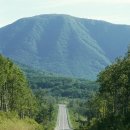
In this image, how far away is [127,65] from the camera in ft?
230

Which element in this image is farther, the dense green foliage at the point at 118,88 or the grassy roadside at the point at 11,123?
the dense green foliage at the point at 118,88

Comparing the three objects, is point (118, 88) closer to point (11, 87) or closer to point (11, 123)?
point (11, 123)

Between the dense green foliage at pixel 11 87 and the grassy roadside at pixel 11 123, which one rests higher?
the dense green foliage at pixel 11 87

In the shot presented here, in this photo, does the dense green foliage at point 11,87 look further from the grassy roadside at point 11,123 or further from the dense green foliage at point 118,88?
the dense green foliage at point 118,88

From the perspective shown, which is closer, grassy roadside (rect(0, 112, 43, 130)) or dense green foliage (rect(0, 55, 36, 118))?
grassy roadside (rect(0, 112, 43, 130))

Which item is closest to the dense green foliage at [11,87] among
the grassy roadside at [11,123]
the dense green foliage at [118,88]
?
the grassy roadside at [11,123]

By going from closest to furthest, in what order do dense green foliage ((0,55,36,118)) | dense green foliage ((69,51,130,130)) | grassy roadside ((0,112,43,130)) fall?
1. grassy roadside ((0,112,43,130))
2. dense green foliage ((69,51,130,130))
3. dense green foliage ((0,55,36,118))

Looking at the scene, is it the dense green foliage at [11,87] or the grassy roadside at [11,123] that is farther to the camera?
the dense green foliage at [11,87]

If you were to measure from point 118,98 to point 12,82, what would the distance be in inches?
1085

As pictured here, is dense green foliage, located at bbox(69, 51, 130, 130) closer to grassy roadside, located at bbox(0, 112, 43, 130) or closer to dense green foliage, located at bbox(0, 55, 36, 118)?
grassy roadside, located at bbox(0, 112, 43, 130)

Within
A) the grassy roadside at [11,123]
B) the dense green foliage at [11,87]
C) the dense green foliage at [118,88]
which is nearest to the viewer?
the grassy roadside at [11,123]

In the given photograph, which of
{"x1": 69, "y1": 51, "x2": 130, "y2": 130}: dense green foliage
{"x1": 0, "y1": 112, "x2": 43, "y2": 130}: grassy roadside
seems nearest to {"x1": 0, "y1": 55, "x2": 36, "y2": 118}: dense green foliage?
{"x1": 0, "y1": 112, "x2": 43, "y2": 130}: grassy roadside

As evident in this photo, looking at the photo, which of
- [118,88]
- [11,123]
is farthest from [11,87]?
[11,123]

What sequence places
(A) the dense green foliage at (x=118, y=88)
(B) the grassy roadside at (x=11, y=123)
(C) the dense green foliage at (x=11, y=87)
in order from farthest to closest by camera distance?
(C) the dense green foliage at (x=11, y=87)
(A) the dense green foliage at (x=118, y=88)
(B) the grassy roadside at (x=11, y=123)
